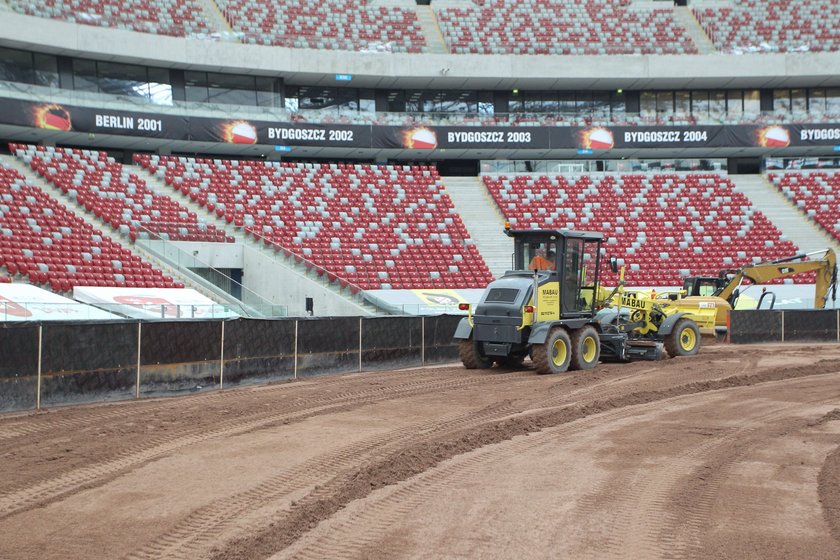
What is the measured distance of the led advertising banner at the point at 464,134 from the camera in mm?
38781

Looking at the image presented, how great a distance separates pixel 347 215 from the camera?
37.9 metres

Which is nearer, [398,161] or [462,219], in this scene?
[462,219]

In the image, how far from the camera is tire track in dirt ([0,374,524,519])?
25.5 ft

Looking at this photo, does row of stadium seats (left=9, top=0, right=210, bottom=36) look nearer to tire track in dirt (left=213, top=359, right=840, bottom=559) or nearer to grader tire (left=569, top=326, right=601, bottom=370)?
grader tire (left=569, top=326, right=601, bottom=370)

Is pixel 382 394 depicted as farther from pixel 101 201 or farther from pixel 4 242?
pixel 101 201

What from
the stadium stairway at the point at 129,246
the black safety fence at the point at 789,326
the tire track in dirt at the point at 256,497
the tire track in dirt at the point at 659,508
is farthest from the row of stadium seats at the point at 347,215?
the tire track in dirt at the point at 659,508

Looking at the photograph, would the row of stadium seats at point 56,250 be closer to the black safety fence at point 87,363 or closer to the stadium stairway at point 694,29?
the black safety fence at point 87,363

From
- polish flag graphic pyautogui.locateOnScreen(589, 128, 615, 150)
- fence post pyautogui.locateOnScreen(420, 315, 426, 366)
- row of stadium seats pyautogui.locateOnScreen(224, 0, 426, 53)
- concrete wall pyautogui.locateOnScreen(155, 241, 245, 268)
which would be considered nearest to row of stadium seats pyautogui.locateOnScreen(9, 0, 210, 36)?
row of stadium seats pyautogui.locateOnScreen(224, 0, 426, 53)

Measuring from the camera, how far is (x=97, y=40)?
1474 inches

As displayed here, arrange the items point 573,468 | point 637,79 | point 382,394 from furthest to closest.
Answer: point 637,79 → point 382,394 → point 573,468

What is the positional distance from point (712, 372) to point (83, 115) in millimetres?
28320

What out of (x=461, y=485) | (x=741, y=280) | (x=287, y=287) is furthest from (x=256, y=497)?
(x=287, y=287)

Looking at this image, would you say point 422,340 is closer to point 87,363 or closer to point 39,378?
point 87,363

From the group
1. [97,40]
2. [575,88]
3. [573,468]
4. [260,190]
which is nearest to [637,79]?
[575,88]
